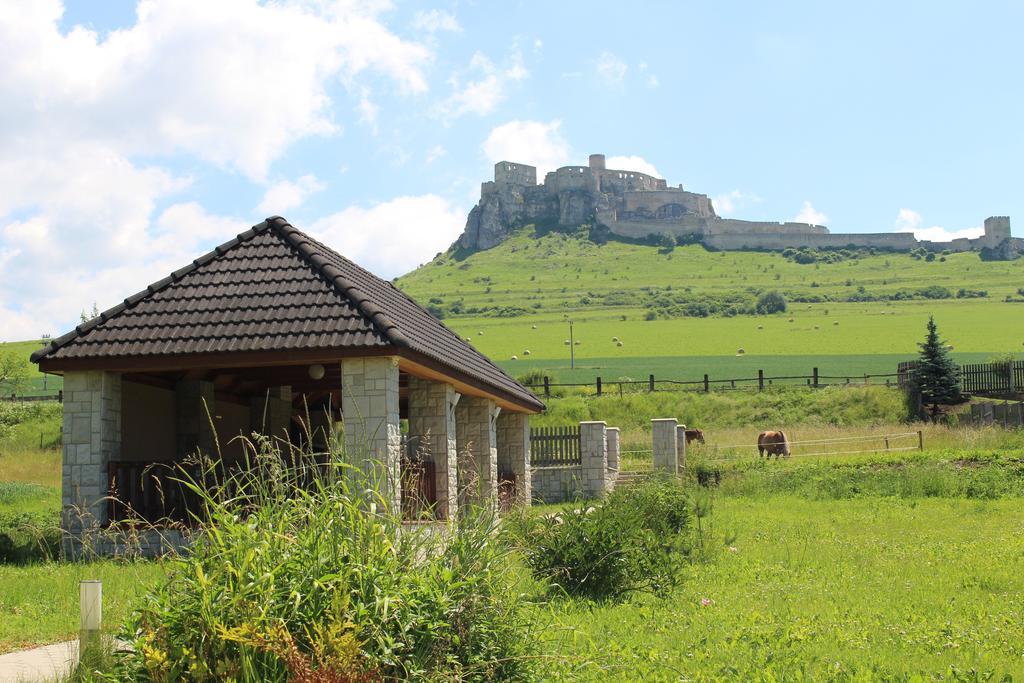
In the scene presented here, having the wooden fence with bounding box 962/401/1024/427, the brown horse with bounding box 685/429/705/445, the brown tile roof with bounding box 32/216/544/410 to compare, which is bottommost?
the brown horse with bounding box 685/429/705/445

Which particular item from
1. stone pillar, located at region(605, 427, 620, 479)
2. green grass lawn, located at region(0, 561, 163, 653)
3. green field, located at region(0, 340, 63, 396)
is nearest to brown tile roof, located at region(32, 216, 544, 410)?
green grass lawn, located at region(0, 561, 163, 653)

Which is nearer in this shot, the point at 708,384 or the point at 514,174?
the point at 708,384

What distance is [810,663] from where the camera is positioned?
265 inches

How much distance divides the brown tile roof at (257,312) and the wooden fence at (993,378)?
24886 millimetres

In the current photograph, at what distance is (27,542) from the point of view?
13.6 m

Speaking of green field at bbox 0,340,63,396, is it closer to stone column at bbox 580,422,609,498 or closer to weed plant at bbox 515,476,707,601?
stone column at bbox 580,422,609,498

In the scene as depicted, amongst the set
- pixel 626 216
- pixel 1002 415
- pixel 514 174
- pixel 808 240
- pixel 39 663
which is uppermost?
pixel 514 174

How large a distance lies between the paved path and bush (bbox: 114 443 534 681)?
4.24 ft

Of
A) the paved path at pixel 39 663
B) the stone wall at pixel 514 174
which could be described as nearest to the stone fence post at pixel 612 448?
the paved path at pixel 39 663

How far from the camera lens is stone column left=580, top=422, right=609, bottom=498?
2277 cm

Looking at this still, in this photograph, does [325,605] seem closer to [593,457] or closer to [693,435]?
[593,457]

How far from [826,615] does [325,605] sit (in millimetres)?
4928

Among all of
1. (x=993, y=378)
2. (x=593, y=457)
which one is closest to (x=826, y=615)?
(x=593, y=457)

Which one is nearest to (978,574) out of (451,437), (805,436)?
(451,437)
